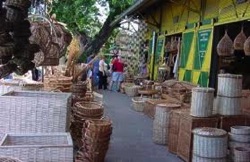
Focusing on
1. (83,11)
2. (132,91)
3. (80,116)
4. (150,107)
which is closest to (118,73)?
(132,91)

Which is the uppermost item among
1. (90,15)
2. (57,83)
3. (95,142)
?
(90,15)

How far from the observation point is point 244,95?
22.8 feet

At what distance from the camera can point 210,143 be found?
17.5ft

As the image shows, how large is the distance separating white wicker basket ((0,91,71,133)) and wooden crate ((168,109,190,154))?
2134mm

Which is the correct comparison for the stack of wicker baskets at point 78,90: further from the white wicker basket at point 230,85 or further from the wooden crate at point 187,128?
the white wicker basket at point 230,85

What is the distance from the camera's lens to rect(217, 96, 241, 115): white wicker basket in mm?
6000

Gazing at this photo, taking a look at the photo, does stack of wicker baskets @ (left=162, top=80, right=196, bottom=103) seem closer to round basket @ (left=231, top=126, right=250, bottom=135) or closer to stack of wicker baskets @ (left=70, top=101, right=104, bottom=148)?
stack of wicker baskets @ (left=70, top=101, right=104, bottom=148)

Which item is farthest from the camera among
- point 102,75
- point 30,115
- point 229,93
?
point 102,75

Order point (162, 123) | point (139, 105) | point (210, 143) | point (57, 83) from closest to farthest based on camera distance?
point (210, 143)
point (162, 123)
point (57, 83)
point (139, 105)

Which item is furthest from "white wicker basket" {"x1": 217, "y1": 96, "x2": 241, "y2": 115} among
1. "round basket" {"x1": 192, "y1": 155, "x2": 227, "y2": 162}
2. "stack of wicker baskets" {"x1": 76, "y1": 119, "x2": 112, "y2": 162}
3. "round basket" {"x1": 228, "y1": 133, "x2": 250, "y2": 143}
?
"stack of wicker baskets" {"x1": 76, "y1": 119, "x2": 112, "y2": 162}

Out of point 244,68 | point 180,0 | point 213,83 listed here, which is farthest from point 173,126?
point 180,0

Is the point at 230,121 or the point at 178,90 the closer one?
the point at 230,121

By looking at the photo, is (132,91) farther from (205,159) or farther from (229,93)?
(205,159)

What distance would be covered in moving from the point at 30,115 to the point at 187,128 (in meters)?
2.21
